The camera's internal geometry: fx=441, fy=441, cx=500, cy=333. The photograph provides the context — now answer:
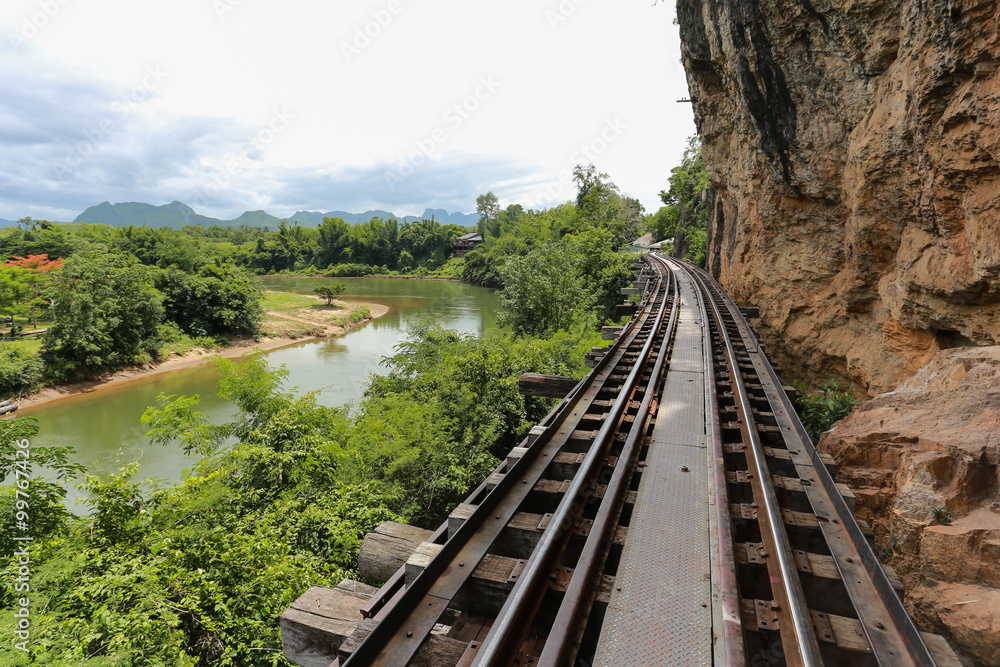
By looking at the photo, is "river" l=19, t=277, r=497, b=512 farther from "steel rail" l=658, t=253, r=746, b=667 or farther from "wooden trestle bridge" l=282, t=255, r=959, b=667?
"steel rail" l=658, t=253, r=746, b=667

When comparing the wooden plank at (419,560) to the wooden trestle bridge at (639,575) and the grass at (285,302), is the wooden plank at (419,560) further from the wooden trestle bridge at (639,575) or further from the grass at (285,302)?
the grass at (285,302)

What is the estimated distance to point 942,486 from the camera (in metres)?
3.24

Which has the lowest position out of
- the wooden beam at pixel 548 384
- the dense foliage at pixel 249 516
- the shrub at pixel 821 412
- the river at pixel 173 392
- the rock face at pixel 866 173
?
the river at pixel 173 392

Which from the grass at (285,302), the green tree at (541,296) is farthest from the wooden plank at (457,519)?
the grass at (285,302)

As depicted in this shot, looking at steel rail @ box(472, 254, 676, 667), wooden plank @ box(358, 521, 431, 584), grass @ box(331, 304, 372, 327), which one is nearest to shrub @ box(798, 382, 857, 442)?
steel rail @ box(472, 254, 676, 667)

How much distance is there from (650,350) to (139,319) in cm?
2891

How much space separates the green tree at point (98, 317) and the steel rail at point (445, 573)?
27901 millimetres

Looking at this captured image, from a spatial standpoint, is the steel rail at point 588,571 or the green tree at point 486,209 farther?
the green tree at point 486,209

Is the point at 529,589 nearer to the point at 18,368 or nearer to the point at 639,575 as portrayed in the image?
the point at 639,575

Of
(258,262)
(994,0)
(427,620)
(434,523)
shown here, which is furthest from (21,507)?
(258,262)

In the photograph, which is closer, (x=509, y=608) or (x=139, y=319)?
(x=509, y=608)

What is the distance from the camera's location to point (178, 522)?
20.8 feet

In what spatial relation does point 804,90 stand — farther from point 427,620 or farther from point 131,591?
point 131,591

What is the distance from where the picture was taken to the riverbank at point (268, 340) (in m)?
21.6
